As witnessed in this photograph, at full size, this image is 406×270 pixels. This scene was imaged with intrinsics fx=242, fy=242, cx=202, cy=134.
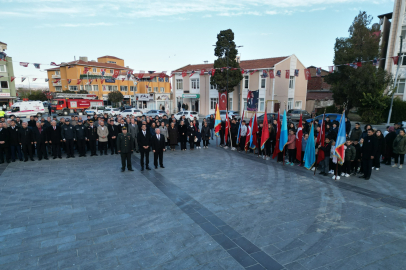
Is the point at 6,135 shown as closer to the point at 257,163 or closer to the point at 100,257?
the point at 100,257

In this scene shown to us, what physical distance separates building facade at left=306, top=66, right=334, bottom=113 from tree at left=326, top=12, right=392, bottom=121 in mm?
10929

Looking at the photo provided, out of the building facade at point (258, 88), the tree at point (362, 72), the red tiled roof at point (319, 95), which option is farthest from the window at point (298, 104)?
the tree at point (362, 72)

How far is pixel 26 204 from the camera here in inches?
267

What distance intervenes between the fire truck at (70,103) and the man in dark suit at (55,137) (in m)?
31.2

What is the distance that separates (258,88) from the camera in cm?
3525

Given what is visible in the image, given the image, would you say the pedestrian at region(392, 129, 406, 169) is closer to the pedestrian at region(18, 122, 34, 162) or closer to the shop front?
the pedestrian at region(18, 122, 34, 162)

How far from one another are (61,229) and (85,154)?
769cm

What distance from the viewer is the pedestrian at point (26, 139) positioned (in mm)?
11016

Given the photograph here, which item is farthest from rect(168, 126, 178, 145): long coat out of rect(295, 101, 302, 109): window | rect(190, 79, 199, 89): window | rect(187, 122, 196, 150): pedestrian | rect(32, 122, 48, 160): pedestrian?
rect(295, 101, 302, 109): window

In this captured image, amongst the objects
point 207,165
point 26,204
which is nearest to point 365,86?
point 207,165

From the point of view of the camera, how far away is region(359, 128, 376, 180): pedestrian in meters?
8.79

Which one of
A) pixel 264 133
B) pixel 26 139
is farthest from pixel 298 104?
pixel 26 139

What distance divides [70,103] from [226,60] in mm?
27823

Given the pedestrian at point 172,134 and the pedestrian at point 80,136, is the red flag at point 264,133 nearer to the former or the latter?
the pedestrian at point 172,134
